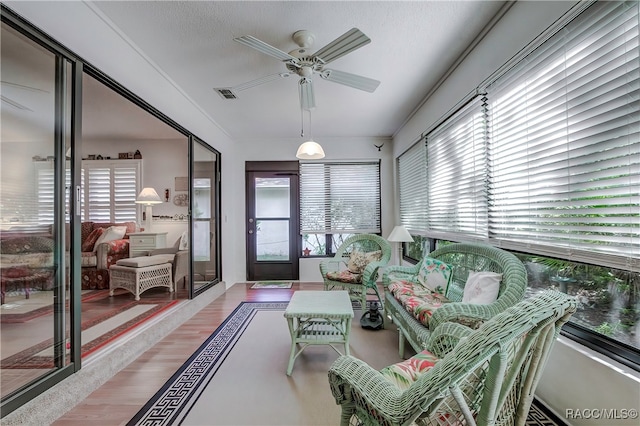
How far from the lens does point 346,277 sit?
135 inches

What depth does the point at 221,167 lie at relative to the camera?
4.64m

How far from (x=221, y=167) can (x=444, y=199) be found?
352 centimetres

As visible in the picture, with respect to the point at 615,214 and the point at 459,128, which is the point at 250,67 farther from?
the point at 615,214

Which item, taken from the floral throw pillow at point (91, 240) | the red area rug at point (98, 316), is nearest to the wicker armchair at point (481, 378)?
the red area rug at point (98, 316)

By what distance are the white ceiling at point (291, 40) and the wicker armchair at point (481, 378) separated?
212 centimetres

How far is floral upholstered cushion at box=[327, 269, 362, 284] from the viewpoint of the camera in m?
3.35

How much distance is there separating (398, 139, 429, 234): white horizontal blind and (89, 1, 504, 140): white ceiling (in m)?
0.76

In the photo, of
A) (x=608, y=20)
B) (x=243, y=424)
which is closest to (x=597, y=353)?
(x=608, y=20)

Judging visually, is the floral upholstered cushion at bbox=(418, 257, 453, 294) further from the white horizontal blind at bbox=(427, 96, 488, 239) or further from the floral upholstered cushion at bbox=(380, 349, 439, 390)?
the floral upholstered cushion at bbox=(380, 349, 439, 390)

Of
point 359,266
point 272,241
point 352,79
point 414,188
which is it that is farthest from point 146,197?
point 414,188

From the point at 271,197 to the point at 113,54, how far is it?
336 cm

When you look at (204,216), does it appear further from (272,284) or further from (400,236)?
(400,236)

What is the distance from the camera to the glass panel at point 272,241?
5.30 m
